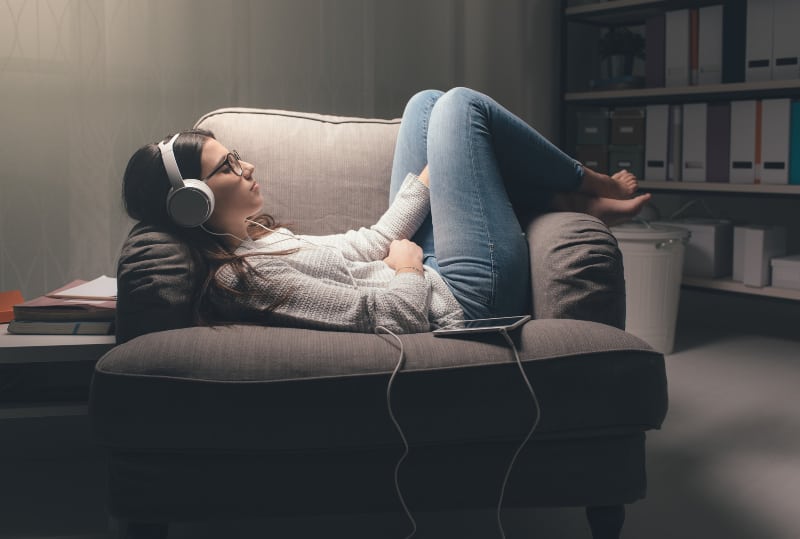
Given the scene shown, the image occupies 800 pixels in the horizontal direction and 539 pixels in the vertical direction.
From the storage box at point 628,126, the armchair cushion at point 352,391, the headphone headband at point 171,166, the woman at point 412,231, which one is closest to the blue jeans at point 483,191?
the woman at point 412,231

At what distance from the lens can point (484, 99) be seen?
1.73m

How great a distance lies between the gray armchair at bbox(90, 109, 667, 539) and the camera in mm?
1268

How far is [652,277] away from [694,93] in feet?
2.52

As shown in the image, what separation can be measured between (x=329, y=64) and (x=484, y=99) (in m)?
1.14

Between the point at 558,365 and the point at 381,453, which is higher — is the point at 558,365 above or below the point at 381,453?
above

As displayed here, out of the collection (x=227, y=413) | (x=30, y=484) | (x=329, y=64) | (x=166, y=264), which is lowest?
(x=30, y=484)

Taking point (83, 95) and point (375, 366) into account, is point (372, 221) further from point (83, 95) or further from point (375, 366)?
point (83, 95)

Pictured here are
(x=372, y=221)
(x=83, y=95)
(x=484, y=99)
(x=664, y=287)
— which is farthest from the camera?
(x=664, y=287)

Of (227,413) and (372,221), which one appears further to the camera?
(372,221)

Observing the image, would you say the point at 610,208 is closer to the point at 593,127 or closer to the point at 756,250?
the point at 756,250

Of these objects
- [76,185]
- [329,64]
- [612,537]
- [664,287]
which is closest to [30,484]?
[76,185]

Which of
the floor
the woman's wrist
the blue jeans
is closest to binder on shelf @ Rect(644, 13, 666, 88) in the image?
the floor

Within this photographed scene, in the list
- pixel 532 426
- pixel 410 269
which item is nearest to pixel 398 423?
pixel 532 426

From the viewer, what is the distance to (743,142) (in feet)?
9.40
